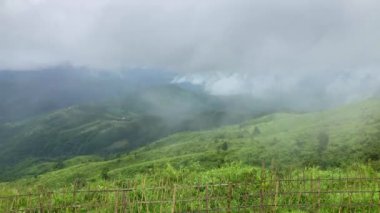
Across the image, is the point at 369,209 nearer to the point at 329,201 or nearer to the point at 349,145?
the point at 329,201

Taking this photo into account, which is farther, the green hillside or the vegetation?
the green hillside

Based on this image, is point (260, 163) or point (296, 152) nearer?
point (260, 163)

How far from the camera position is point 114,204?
60.3 ft

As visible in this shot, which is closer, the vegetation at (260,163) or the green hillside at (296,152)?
the vegetation at (260,163)

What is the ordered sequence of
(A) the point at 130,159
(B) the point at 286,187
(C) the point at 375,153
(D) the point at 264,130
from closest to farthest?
(B) the point at 286,187 → (C) the point at 375,153 → (A) the point at 130,159 → (D) the point at 264,130

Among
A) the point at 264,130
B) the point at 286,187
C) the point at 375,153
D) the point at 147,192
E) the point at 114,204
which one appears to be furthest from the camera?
the point at 264,130

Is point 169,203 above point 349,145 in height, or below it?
below

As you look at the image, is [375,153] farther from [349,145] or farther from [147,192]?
[147,192]

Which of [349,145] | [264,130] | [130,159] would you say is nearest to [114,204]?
[349,145]

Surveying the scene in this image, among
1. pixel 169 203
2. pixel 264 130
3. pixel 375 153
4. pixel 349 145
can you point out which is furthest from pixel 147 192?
pixel 264 130

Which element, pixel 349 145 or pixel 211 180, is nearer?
pixel 211 180

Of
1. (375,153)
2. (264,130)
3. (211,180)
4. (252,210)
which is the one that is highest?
(264,130)

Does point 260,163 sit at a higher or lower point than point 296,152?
lower

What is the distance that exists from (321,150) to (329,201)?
97.4 meters
